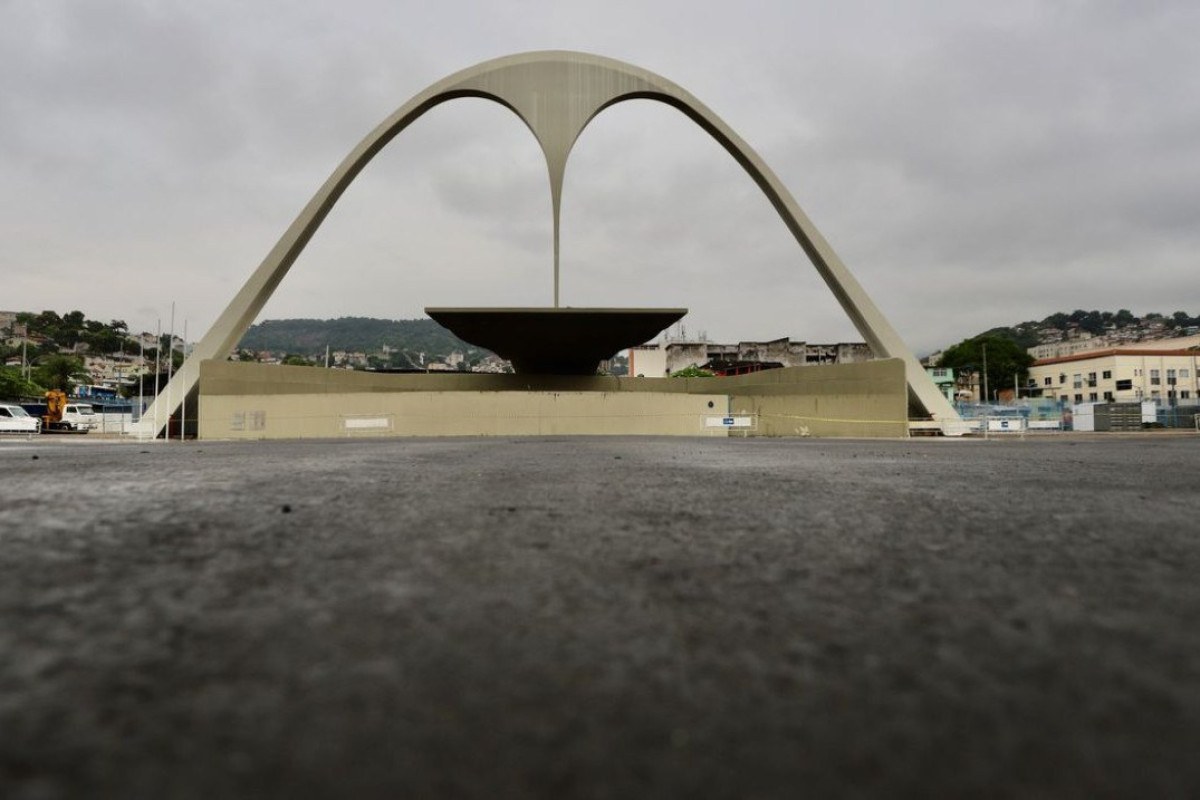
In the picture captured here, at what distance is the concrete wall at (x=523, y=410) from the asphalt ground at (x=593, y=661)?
26104 mm

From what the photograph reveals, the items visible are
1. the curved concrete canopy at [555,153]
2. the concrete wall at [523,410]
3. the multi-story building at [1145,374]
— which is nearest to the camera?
the concrete wall at [523,410]

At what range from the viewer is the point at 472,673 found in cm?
113

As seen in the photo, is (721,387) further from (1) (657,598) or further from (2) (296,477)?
(1) (657,598)

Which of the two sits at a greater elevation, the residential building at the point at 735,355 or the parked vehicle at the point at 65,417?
the residential building at the point at 735,355

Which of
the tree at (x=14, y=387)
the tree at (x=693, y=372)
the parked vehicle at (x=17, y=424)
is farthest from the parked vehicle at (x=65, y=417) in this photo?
the tree at (x=693, y=372)

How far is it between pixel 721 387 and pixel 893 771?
42414 mm

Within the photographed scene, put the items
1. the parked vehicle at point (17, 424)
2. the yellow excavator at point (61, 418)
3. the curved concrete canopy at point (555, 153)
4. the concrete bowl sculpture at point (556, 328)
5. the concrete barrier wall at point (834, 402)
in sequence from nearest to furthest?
the concrete barrier wall at point (834, 402), the parked vehicle at point (17, 424), the concrete bowl sculpture at point (556, 328), the curved concrete canopy at point (555, 153), the yellow excavator at point (61, 418)

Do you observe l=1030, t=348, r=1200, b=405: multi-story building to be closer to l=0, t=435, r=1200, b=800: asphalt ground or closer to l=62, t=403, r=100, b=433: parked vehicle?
l=0, t=435, r=1200, b=800: asphalt ground

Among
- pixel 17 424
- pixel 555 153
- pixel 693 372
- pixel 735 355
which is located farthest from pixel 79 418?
pixel 735 355

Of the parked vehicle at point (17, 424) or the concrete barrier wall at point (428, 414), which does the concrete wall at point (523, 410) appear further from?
the parked vehicle at point (17, 424)

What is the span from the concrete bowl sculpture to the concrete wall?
17.1 ft

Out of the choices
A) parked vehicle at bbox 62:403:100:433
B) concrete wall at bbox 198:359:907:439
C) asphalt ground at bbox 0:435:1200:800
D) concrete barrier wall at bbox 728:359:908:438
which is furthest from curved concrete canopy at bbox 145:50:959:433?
asphalt ground at bbox 0:435:1200:800

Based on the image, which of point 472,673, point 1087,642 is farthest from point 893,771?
point 1087,642

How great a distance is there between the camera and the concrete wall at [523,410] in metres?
28.6
